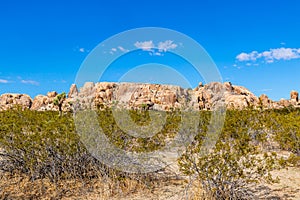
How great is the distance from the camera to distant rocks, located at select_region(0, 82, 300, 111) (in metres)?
9.28

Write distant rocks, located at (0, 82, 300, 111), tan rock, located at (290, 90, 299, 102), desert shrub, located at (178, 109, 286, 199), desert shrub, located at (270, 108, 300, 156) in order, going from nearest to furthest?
1. desert shrub, located at (178, 109, 286, 199)
2. desert shrub, located at (270, 108, 300, 156)
3. distant rocks, located at (0, 82, 300, 111)
4. tan rock, located at (290, 90, 299, 102)

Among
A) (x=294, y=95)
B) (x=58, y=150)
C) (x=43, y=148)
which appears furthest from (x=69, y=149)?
(x=294, y=95)

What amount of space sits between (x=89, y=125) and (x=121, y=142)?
864 mm

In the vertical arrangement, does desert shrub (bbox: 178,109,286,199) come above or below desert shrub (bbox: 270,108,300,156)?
below

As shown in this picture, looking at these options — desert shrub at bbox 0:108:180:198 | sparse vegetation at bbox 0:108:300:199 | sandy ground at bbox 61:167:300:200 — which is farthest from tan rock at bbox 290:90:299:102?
desert shrub at bbox 0:108:180:198

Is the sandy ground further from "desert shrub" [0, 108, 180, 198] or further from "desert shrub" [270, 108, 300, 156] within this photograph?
"desert shrub" [270, 108, 300, 156]

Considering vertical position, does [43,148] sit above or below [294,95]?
below

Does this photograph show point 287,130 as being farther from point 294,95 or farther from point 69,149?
point 294,95

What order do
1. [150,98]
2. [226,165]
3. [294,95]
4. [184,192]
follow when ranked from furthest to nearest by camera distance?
[294,95] < [150,98] < [184,192] < [226,165]

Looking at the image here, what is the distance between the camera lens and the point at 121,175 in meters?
7.73

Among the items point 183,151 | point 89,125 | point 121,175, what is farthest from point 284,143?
point 89,125

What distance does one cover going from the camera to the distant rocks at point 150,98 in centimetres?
928

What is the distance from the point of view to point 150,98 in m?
32.5

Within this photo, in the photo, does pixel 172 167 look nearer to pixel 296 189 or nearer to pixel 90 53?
pixel 296 189
